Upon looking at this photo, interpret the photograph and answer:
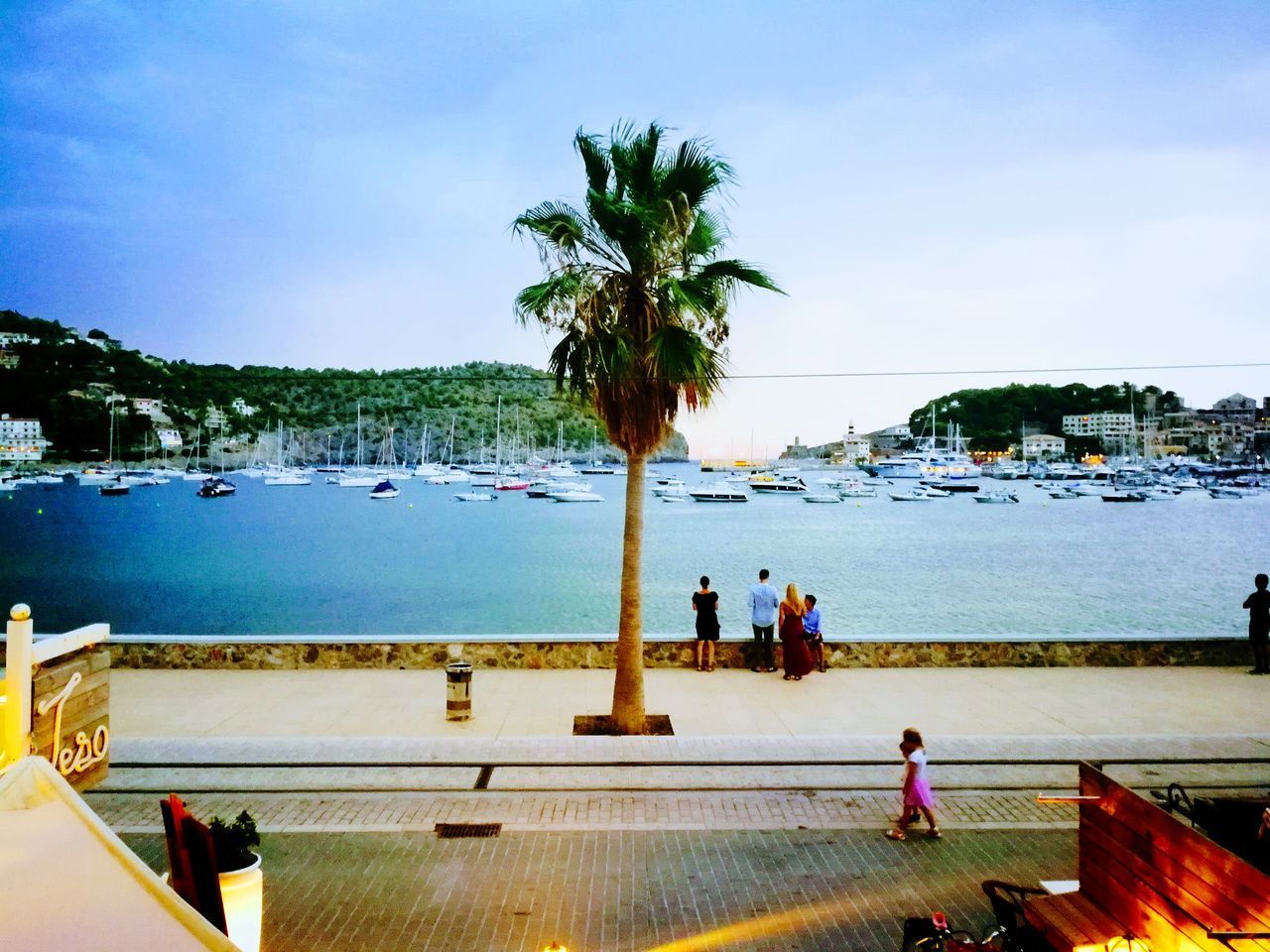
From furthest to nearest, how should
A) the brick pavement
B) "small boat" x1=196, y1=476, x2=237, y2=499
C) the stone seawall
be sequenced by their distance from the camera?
1. "small boat" x1=196, y1=476, x2=237, y2=499
2. the stone seawall
3. the brick pavement

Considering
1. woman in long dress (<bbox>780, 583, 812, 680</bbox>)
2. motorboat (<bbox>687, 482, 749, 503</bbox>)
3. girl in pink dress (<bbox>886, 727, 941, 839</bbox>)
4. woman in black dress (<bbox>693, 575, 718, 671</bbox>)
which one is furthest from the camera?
motorboat (<bbox>687, 482, 749, 503</bbox>)

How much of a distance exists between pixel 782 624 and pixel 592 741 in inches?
168

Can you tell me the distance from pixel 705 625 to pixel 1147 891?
30.2 feet

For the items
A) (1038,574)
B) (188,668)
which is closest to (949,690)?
(188,668)

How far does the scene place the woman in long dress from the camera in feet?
42.9

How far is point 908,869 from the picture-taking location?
23.1ft

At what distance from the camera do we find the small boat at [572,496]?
440ft

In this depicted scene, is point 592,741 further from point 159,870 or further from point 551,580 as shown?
point 551,580

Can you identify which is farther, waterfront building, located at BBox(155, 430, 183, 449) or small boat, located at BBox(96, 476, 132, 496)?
waterfront building, located at BBox(155, 430, 183, 449)

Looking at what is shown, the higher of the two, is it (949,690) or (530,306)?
(530,306)

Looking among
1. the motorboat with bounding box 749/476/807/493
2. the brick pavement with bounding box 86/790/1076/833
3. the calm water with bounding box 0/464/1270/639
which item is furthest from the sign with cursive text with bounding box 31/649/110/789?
the motorboat with bounding box 749/476/807/493

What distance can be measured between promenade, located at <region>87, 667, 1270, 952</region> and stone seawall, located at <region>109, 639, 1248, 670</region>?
1.00 feet

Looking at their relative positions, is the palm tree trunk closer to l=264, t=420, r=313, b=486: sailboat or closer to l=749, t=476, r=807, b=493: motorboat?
l=749, t=476, r=807, b=493: motorboat

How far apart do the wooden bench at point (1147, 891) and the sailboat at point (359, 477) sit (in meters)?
160
